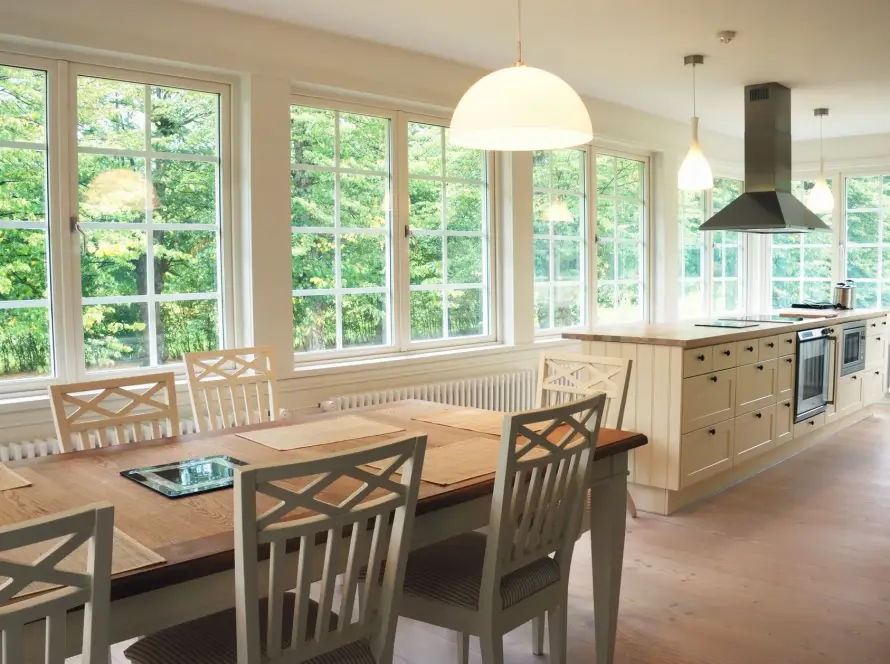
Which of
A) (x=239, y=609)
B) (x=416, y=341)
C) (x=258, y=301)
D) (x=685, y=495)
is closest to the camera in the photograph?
(x=239, y=609)

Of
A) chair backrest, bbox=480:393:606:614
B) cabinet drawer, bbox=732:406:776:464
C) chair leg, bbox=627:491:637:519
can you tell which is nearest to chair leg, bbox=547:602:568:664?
chair backrest, bbox=480:393:606:614

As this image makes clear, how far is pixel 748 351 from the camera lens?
14.6 feet

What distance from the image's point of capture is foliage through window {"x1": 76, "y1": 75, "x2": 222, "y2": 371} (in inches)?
135

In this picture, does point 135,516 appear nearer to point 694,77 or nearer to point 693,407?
point 693,407

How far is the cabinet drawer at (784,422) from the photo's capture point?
4.80m

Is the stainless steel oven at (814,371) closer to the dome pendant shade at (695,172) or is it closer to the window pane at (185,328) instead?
the dome pendant shade at (695,172)

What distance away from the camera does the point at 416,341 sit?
4730 mm

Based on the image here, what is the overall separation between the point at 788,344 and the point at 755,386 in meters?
0.53

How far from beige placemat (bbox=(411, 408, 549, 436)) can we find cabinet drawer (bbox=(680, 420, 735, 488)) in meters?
1.58

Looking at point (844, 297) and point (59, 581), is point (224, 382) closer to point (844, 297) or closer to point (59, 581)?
point (59, 581)

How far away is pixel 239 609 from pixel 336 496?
1.46 feet

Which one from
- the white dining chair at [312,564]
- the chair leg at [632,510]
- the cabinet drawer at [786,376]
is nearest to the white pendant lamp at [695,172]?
the cabinet drawer at [786,376]

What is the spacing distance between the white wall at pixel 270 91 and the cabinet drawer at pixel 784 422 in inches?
61.9

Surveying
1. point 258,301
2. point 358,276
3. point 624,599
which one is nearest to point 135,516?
point 624,599
